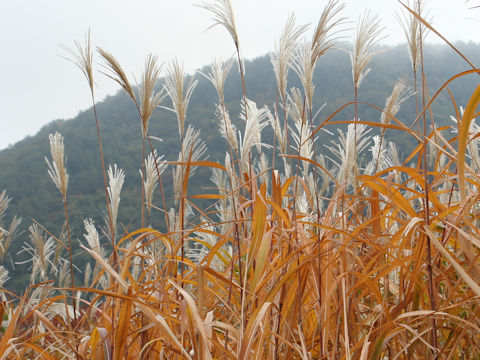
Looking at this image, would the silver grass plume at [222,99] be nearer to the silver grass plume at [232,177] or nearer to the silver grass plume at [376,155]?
the silver grass plume at [232,177]

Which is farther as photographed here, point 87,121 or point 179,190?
point 87,121

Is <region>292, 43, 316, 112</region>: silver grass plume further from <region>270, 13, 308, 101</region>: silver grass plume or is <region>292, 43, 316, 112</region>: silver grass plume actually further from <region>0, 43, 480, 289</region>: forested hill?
<region>0, 43, 480, 289</region>: forested hill

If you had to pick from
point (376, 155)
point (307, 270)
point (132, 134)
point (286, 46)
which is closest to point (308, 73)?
point (286, 46)

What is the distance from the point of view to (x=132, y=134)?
2944 cm

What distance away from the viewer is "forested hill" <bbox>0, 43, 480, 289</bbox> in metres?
20.2

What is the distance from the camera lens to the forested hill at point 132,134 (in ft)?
66.2

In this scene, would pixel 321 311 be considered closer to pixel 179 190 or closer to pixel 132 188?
pixel 179 190

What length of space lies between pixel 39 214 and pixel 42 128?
45.3 ft

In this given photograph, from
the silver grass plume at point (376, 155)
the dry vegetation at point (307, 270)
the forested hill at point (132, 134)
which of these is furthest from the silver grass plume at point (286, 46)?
the forested hill at point (132, 134)

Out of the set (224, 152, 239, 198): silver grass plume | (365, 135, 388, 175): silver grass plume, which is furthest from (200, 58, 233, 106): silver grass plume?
(365, 135, 388, 175): silver grass plume

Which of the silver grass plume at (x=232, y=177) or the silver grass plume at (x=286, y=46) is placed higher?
the silver grass plume at (x=286, y=46)

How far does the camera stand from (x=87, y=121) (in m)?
32.2

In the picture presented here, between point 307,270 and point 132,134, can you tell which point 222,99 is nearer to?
point 307,270

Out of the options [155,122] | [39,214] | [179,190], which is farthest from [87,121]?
[179,190]
